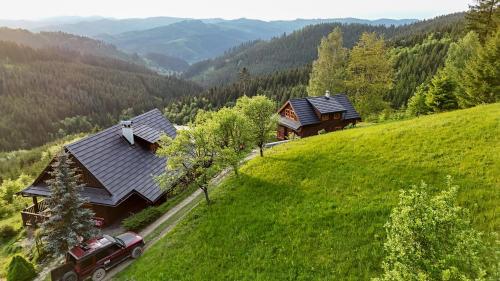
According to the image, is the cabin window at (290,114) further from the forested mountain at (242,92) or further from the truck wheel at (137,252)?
the forested mountain at (242,92)

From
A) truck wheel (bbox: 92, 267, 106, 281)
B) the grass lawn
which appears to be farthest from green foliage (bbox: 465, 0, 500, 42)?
the grass lawn

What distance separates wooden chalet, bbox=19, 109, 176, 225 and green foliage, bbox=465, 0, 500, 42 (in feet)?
173

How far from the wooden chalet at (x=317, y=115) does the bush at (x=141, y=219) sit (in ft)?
91.5

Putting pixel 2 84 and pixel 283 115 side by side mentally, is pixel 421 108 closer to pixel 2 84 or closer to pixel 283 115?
pixel 283 115

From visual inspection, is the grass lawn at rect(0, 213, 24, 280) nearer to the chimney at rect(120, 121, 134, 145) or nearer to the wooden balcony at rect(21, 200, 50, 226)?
the wooden balcony at rect(21, 200, 50, 226)

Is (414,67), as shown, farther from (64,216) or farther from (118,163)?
(64,216)

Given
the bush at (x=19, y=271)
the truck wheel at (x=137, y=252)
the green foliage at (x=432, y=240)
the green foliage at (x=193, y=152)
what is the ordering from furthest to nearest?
the green foliage at (x=193, y=152)
the truck wheel at (x=137, y=252)
the bush at (x=19, y=271)
the green foliage at (x=432, y=240)

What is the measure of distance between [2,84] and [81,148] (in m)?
214

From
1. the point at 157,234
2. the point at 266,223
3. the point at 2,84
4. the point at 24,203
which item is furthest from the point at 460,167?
the point at 2,84

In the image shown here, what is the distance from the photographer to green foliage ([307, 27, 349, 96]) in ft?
203

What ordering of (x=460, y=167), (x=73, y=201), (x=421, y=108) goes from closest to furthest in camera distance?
(x=460, y=167)
(x=73, y=201)
(x=421, y=108)

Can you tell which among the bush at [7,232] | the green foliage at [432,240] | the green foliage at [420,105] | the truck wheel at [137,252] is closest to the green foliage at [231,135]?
the truck wheel at [137,252]

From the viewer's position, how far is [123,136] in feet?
108

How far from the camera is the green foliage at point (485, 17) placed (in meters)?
50.9
